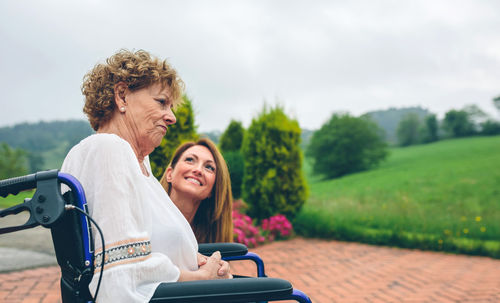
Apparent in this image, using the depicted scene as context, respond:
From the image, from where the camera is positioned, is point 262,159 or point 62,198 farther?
point 262,159

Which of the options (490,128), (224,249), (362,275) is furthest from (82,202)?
(490,128)

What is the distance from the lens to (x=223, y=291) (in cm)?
108

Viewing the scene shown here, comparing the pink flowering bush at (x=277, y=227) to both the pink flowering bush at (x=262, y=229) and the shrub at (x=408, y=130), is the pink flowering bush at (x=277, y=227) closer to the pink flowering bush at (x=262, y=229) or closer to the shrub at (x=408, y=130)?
the pink flowering bush at (x=262, y=229)

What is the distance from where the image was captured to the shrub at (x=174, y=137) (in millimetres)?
5062

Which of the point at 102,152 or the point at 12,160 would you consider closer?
the point at 102,152

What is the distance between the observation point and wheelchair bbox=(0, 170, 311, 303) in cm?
98

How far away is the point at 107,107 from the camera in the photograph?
1.32 m

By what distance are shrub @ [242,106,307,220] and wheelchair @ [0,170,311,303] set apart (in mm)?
6300

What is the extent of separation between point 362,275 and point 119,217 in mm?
4237

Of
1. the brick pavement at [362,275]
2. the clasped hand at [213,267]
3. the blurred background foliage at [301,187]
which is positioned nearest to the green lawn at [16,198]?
the blurred background foliage at [301,187]

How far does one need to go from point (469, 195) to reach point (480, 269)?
9.99 meters

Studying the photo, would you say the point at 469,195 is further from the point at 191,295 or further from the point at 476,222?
the point at 191,295

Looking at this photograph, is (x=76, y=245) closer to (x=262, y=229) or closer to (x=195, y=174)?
(x=195, y=174)

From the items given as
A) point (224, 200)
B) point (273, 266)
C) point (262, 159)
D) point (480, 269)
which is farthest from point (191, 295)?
point (262, 159)
